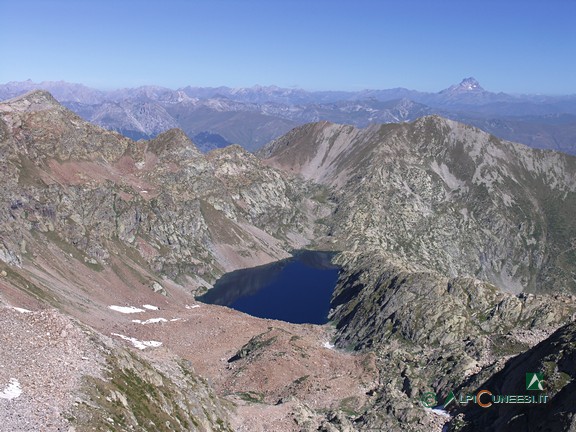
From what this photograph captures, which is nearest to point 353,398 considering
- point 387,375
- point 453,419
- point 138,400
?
point 387,375

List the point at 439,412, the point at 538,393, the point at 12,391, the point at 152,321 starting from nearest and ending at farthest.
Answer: the point at 12,391, the point at 538,393, the point at 439,412, the point at 152,321

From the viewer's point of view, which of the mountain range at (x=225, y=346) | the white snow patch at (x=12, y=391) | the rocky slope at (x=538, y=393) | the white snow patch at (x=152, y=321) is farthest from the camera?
the white snow patch at (x=152, y=321)

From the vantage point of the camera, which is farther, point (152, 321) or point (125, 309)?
point (125, 309)

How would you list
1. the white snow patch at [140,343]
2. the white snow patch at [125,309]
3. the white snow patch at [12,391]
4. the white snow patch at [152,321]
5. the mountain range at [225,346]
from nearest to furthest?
the white snow patch at [12,391], the mountain range at [225,346], the white snow patch at [140,343], the white snow patch at [152,321], the white snow patch at [125,309]

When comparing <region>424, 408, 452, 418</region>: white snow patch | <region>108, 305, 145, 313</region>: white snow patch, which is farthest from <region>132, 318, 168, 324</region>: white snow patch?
<region>424, 408, 452, 418</region>: white snow patch

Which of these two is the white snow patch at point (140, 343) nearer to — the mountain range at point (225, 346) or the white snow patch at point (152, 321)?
the mountain range at point (225, 346)

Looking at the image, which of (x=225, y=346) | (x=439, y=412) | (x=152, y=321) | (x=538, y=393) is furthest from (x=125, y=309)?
(x=538, y=393)

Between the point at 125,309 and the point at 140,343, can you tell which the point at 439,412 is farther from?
the point at 125,309

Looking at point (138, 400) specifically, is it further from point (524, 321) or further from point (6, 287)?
point (524, 321)

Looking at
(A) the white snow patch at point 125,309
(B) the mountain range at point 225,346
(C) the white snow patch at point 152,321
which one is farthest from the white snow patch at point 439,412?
(A) the white snow patch at point 125,309
